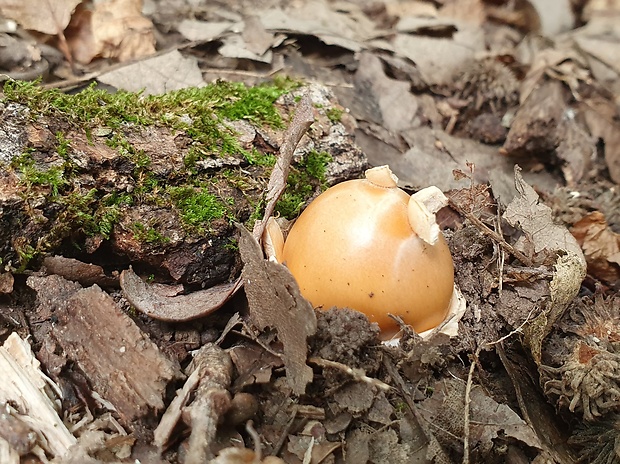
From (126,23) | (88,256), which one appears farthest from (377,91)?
(88,256)

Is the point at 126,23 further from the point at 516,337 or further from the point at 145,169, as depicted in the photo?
the point at 516,337

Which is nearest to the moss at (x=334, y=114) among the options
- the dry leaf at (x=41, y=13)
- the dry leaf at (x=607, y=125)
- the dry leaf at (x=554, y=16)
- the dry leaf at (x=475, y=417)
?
the dry leaf at (x=475, y=417)

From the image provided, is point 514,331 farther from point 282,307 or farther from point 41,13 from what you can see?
point 41,13

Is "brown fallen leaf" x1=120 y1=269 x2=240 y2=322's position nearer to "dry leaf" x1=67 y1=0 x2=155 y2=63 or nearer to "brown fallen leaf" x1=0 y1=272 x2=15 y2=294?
"brown fallen leaf" x1=0 y1=272 x2=15 y2=294

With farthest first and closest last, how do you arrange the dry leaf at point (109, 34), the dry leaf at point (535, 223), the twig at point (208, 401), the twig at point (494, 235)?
the dry leaf at point (109, 34) → the dry leaf at point (535, 223) → the twig at point (494, 235) → the twig at point (208, 401)

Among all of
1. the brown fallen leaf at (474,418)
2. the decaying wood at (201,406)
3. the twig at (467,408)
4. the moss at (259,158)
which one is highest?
the moss at (259,158)

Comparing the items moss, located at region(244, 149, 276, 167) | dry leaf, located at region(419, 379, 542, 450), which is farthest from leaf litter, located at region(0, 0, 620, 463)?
moss, located at region(244, 149, 276, 167)

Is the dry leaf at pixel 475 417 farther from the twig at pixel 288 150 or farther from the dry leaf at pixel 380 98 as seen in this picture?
the dry leaf at pixel 380 98

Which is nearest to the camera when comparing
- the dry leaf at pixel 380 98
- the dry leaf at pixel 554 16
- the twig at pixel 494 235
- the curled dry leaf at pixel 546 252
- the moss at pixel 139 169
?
the moss at pixel 139 169
